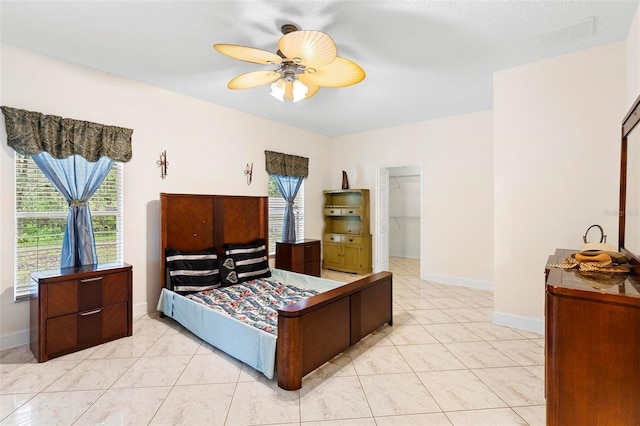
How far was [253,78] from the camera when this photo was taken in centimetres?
262

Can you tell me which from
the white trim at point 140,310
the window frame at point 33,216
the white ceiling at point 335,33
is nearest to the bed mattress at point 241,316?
the white trim at point 140,310

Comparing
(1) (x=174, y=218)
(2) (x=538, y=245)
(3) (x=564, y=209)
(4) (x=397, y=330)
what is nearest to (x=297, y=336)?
(4) (x=397, y=330)

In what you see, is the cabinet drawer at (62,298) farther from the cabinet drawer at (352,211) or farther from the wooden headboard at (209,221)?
the cabinet drawer at (352,211)

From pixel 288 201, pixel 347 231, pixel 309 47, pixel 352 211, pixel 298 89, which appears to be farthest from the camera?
pixel 347 231

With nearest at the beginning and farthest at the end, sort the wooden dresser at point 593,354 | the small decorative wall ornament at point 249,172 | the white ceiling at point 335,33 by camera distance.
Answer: the wooden dresser at point 593,354 → the white ceiling at point 335,33 → the small decorative wall ornament at point 249,172

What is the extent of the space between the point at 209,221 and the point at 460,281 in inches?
161

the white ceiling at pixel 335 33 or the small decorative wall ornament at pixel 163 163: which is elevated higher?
the white ceiling at pixel 335 33

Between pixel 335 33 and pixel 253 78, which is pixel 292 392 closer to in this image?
pixel 253 78

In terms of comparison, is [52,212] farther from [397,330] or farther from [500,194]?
[500,194]

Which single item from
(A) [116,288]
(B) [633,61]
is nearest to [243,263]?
(A) [116,288]

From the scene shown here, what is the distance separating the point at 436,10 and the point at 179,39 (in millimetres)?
2174

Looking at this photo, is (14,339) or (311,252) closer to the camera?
(14,339)

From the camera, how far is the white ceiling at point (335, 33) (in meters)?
2.22

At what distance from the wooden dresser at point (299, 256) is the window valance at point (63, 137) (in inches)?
98.7
